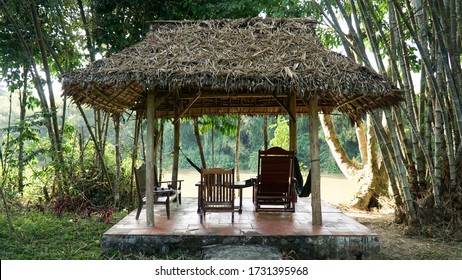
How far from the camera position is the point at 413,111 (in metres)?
6.23

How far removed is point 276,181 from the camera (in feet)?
18.1

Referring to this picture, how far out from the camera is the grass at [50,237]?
15.7 ft

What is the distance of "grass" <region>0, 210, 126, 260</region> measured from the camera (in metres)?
4.78

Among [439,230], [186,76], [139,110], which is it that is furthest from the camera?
[139,110]

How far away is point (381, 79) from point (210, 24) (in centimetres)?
276

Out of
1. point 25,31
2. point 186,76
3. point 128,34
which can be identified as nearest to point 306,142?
point 128,34

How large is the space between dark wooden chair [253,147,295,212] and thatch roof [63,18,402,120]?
32.1 inches

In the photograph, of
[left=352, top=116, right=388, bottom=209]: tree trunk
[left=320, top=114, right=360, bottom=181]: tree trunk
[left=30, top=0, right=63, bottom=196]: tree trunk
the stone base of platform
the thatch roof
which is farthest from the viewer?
[left=320, top=114, right=360, bottom=181]: tree trunk

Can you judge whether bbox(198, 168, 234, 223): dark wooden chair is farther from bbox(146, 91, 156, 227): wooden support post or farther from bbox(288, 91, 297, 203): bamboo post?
bbox(288, 91, 297, 203): bamboo post

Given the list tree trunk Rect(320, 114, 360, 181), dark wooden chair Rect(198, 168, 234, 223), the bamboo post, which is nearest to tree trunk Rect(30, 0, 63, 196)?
dark wooden chair Rect(198, 168, 234, 223)

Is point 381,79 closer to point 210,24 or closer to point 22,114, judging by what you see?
point 210,24

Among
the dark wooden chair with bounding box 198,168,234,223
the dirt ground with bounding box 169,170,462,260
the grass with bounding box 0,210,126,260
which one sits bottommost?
the dirt ground with bounding box 169,170,462,260

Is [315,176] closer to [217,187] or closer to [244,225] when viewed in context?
[244,225]

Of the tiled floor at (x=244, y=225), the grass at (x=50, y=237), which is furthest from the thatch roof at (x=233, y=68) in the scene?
the grass at (x=50, y=237)
